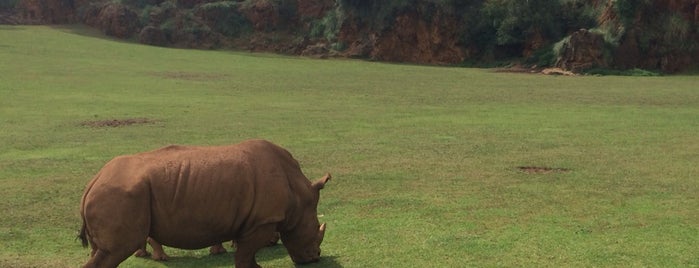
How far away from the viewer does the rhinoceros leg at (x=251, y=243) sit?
20.5 feet

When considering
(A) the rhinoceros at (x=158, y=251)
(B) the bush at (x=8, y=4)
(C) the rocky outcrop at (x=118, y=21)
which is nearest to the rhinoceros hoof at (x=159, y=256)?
(A) the rhinoceros at (x=158, y=251)

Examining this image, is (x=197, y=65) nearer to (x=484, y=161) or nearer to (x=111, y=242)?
(x=484, y=161)

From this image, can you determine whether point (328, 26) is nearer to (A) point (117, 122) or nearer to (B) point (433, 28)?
(B) point (433, 28)

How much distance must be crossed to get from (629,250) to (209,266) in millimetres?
3856

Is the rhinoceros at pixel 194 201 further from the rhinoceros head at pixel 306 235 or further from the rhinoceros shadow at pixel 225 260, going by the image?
→ the rhinoceros shadow at pixel 225 260

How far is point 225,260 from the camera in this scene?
716 cm

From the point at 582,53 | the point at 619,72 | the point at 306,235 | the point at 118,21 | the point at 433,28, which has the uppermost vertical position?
the point at 433,28

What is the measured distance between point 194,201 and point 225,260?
1.26 metres

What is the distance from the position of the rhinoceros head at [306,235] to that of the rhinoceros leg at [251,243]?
359mm

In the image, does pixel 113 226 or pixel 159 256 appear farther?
pixel 159 256

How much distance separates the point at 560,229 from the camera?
26.7 feet

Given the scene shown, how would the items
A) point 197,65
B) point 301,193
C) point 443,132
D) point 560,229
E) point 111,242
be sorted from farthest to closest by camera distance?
point 197,65 → point 443,132 → point 560,229 → point 301,193 → point 111,242

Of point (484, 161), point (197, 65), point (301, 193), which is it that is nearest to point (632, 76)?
point (197, 65)

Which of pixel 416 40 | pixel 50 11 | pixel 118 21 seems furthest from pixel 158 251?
pixel 50 11
